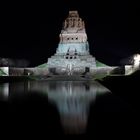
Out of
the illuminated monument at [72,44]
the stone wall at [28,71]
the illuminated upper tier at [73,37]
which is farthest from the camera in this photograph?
the illuminated upper tier at [73,37]

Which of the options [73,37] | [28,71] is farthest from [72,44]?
[28,71]

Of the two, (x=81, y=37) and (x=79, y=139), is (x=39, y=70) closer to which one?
(x=81, y=37)

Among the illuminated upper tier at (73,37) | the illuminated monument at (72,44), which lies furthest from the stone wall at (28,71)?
the illuminated upper tier at (73,37)

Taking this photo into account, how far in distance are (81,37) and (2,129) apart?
46537 millimetres

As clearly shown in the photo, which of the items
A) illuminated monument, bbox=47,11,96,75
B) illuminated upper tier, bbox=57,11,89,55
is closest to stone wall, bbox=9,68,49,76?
illuminated monument, bbox=47,11,96,75

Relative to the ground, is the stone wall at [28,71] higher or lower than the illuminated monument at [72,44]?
lower

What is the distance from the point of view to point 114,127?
4.42 metres

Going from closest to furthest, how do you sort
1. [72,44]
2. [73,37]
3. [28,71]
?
[28,71], [72,44], [73,37]

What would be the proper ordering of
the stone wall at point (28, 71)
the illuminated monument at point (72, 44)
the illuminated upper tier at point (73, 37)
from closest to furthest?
the stone wall at point (28, 71) → the illuminated monument at point (72, 44) → the illuminated upper tier at point (73, 37)

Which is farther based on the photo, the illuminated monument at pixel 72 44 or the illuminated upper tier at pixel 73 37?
the illuminated upper tier at pixel 73 37

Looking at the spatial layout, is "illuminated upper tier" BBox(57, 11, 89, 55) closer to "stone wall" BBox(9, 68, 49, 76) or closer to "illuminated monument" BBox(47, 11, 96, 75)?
"illuminated monument" BBox(47, 11, 96, 75)

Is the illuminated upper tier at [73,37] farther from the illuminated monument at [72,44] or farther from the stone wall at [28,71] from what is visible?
the stone wall at [28,71]

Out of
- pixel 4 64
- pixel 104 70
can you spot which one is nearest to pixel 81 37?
pixel 104 70

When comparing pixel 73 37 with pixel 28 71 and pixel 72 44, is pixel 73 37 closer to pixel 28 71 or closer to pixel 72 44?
pixel 72 44
